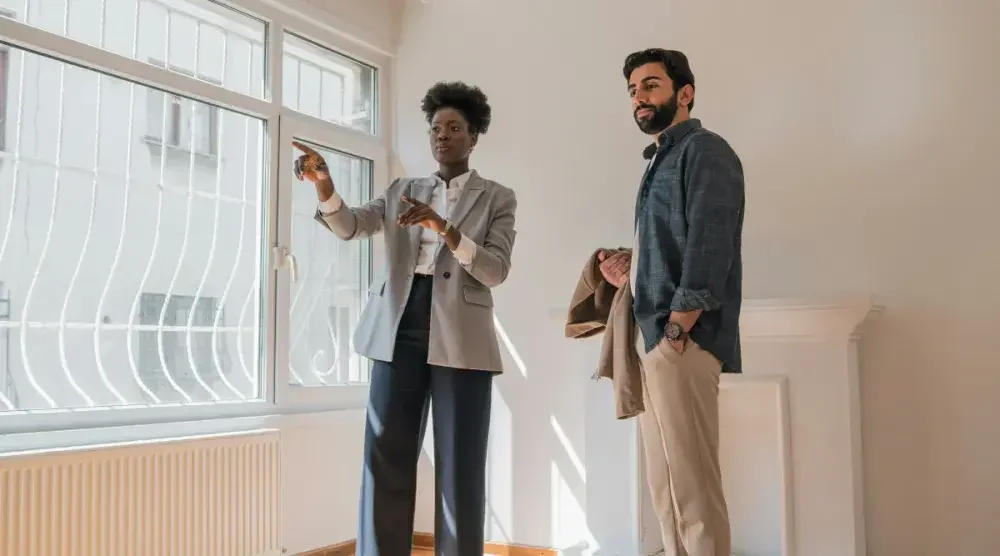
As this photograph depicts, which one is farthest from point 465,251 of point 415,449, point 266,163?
point 266,163

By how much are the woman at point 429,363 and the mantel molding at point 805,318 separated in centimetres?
75

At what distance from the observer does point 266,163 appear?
111 inches

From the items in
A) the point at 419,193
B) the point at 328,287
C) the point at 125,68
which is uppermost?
the point at 125,68

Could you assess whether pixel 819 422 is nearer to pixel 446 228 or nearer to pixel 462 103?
pixel 446 228

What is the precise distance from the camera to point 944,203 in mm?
2307

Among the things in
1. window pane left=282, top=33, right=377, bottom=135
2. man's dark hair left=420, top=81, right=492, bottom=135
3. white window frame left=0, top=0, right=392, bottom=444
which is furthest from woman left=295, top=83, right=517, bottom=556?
window pane left=282, top=33, right=377, bottom=135

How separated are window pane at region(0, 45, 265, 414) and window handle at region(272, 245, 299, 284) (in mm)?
58

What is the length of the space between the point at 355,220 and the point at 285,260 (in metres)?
0.84

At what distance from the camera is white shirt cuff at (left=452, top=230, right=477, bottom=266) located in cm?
192

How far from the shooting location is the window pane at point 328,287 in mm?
2963

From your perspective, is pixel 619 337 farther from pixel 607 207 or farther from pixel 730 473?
pixel 607 207

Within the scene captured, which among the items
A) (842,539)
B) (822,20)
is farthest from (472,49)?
(842,539)

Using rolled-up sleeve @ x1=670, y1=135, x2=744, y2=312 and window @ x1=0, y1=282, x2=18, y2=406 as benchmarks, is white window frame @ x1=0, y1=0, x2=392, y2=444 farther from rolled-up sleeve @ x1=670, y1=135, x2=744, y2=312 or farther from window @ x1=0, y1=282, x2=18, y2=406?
rolled-up sleeve @ x1=670, y1=135, x2=744, y2=312

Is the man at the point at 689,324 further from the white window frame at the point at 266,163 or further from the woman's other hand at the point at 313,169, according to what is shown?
the white window frame at the point at 266,163
